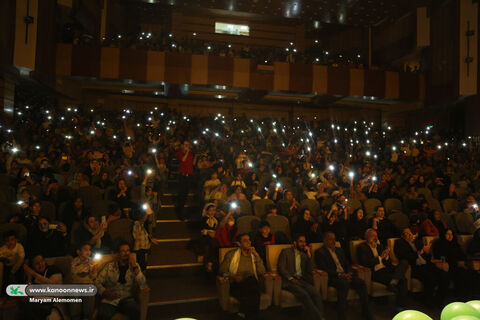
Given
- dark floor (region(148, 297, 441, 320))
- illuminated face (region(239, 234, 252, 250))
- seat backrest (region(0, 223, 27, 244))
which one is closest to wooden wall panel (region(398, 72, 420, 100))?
dark floor (region(148, 297, 441, 320))

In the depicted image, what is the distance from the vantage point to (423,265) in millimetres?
4656

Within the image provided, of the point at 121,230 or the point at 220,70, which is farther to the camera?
the point at 220,70

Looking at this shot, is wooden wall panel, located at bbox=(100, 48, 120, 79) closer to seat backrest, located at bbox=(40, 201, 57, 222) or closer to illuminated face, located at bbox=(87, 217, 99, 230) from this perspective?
seat backrest, located at bbox=(40, 201, 57, 222)

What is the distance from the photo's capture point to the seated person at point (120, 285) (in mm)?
3463

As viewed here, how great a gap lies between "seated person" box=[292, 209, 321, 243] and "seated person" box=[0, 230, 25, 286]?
141 inches

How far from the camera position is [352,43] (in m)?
17.6

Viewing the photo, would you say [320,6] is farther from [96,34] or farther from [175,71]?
[96,34]

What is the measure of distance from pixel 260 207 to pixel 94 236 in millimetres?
2752

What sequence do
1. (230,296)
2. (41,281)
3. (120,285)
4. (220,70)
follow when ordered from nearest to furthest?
(41,281), (120,285), (230,296), (220,70)

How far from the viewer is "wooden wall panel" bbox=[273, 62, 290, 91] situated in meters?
13.3

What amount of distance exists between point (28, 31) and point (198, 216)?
7.49m

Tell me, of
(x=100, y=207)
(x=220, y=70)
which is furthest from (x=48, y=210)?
(x=220, y=70)

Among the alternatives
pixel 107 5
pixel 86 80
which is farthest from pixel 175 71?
pixel 107 5

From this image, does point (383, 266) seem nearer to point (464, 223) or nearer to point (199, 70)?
point (464, 223)
